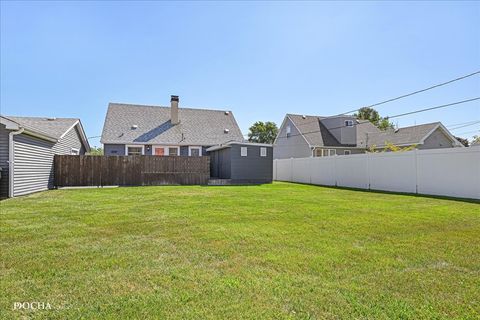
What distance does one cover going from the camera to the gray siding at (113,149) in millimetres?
19922

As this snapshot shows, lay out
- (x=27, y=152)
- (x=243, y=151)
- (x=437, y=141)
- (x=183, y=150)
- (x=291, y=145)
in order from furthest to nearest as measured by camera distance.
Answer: (x=291, y=145) < (x=437, y=141) < (x=183, y=150) < (x=243, y=151) < (x=27, y=152)

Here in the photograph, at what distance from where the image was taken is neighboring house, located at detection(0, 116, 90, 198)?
996 cm

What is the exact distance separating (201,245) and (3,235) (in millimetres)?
3316

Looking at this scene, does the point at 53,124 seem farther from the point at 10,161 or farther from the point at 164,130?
the point at 164,130

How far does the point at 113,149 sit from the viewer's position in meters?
20.0

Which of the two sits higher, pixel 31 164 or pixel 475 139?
pixel 475 139

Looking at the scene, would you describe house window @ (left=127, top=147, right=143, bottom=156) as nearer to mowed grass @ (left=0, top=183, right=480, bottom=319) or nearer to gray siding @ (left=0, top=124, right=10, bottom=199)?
gray siding @ (left=0, top=124, right=10, bottom=199)

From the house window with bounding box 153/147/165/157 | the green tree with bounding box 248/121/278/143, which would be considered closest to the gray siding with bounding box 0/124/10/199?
the house window with bounding box 153/147/165/157

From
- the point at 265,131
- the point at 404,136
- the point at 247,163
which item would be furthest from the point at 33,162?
the point at 265,131

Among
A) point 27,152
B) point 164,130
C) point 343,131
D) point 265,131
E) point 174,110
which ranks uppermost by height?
point 265,131

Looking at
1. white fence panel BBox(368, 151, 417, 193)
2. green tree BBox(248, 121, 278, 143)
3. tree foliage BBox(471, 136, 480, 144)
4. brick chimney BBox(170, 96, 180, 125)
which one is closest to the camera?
white fence panel BBox(368, 151, 417, 193)

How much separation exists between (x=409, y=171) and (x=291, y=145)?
1549 centimetres

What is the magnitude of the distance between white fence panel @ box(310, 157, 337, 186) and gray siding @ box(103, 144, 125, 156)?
13.1 m

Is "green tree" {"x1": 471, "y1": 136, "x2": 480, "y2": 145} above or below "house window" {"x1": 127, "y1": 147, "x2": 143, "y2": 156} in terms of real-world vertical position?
above
